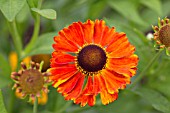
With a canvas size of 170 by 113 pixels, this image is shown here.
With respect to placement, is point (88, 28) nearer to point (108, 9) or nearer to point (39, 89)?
point (39, 89)

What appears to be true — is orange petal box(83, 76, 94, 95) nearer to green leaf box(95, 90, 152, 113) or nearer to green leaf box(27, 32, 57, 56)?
green leaf box(27, 32, 57, 56)

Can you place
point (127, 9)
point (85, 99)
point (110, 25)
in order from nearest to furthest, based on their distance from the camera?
point (85, 99)
point (110, 25)
point (127, 9)

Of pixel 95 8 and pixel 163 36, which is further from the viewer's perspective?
pixel 95 8

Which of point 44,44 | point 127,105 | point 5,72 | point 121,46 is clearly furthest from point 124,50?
point 127,105

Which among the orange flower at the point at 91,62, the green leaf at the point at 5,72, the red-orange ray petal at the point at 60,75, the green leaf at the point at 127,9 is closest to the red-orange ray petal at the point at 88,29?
the orange flower at the point at 91,62

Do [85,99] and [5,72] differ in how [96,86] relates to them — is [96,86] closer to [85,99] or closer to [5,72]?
[85,99]

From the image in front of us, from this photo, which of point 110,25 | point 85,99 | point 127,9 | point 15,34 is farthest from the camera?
point 127,9

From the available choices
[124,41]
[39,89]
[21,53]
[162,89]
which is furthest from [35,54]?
[162,89]

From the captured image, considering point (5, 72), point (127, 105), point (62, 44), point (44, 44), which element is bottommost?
point (127, 105)
